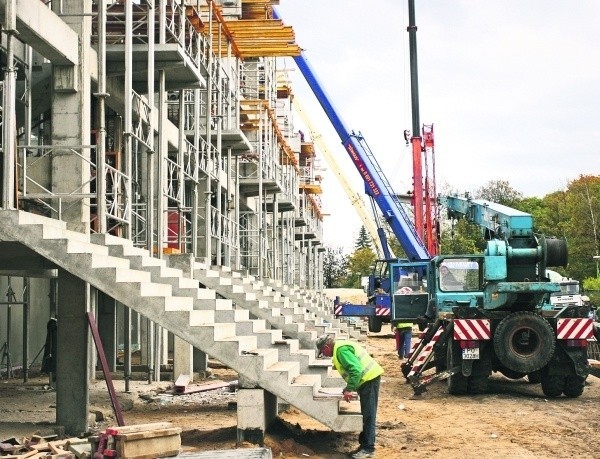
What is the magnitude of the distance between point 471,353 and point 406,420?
2.93 metres

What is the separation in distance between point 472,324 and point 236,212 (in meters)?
13.7

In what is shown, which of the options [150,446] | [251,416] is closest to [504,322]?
[251,416]

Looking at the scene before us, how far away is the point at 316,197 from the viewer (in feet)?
241

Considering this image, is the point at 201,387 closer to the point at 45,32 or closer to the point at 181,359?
the point at 181,359

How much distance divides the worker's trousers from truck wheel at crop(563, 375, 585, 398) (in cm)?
718

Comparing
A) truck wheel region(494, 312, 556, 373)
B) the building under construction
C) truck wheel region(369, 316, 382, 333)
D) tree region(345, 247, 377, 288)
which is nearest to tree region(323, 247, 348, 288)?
tree region(345, 247, 377, 288)

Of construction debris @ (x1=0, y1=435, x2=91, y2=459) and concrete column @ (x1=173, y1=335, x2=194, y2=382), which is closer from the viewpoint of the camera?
construction debris @ (x1=0, y1=435, x2=91, y2=459)

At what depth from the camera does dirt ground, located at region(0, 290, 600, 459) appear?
12852 mm

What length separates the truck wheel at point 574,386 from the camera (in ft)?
60.9

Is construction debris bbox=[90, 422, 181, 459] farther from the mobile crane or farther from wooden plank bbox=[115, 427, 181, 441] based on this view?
the mobile crane

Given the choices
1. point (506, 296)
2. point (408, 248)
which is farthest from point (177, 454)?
point (408, 248)

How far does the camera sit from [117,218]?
15.9m

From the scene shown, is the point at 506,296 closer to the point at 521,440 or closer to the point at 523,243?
the point at 523,243

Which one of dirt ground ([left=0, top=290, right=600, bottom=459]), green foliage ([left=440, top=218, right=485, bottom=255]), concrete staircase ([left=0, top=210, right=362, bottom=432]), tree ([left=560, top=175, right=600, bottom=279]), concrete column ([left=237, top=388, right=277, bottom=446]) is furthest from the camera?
tree ([left=560, top=175, right=600, bottom=279])
